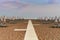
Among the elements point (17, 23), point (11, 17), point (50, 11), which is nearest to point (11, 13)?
point (11, 17)

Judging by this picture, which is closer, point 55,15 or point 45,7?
point 55,15

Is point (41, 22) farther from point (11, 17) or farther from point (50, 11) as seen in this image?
point (11, 17)

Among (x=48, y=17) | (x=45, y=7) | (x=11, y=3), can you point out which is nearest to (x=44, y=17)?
(x=48, y=17)

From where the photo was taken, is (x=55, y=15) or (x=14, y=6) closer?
(x=55, y=15)

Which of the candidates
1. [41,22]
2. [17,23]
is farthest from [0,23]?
[41,22]

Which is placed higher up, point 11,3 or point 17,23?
point 11,3

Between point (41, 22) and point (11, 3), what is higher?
point (11, 3)

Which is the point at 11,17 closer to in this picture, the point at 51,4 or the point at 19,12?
the point at 19,12
